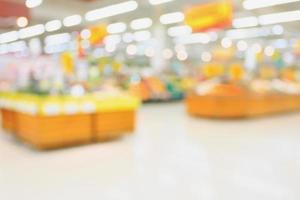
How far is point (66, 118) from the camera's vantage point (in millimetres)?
5355

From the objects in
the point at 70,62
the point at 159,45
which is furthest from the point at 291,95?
the point at 70,62

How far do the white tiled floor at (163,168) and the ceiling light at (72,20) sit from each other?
30.3 ft

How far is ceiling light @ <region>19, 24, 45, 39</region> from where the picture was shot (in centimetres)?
1737

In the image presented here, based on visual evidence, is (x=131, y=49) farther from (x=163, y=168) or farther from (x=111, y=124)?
(x=163, y=168)

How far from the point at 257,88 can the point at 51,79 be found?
627 cm

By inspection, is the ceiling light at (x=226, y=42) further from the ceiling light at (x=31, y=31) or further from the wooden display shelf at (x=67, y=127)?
the wooden display shelf at (x=67, y=127)

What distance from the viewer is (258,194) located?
3.41m

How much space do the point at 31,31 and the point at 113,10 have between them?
304 inches

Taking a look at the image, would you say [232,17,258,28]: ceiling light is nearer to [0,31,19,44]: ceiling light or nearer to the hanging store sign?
the hanging store sign

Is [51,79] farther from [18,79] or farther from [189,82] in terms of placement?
[189,82]

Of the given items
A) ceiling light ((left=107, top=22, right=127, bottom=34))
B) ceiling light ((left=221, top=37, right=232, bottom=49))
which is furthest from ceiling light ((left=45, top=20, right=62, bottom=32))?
ceiling light ((left=221, top=37, right=232, bottom=49))

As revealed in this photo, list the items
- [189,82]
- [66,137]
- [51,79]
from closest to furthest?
[66,137] < [51,79] < [189,82]

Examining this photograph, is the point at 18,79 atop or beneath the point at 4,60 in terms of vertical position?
beneath

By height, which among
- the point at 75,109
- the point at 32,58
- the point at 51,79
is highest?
the point at 32,58
